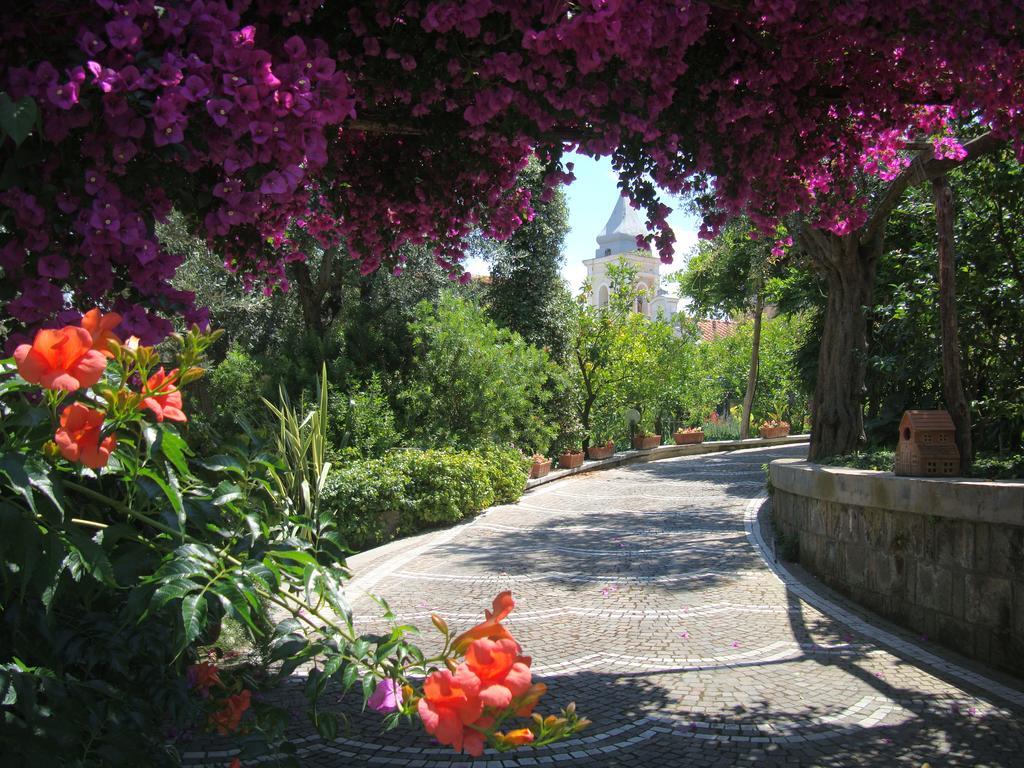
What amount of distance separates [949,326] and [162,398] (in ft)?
20.4

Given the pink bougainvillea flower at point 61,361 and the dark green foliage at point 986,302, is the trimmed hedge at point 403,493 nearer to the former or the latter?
the dark green foliage at point 986,302

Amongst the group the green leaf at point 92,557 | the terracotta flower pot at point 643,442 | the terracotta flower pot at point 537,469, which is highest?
the green leaf at point 92,557

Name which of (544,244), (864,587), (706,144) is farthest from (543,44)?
(544,244)

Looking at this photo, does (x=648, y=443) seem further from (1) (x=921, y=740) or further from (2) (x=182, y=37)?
(2) (x=182, y=37)

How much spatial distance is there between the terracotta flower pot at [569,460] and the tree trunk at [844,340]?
871 cm

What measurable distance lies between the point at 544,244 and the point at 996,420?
12.9 m

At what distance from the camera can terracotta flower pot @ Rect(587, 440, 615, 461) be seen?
62.8 feet

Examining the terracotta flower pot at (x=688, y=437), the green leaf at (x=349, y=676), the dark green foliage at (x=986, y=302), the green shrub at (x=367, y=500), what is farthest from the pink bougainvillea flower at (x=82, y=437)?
the terracotta flower pot at (x=688, y=437)

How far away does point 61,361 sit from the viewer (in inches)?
46.0

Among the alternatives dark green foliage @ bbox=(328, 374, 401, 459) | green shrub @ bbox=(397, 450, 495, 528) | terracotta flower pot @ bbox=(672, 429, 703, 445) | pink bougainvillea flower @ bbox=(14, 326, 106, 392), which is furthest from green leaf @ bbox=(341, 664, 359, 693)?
terracotta flower pot @ bbox=(672, 429, 703, 445)

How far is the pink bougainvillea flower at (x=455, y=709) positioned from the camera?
41.4 inches

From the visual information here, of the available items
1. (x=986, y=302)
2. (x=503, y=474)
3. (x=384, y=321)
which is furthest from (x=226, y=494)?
(x=384, y=321)

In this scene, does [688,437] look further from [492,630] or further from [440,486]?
[492,630]

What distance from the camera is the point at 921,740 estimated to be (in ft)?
12.3
